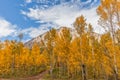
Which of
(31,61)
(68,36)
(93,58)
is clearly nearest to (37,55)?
(31,61)

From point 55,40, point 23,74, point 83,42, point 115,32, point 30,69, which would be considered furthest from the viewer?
point 30,69

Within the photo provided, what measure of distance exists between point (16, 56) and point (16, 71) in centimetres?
466

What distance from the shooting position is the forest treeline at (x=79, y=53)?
20.8 m

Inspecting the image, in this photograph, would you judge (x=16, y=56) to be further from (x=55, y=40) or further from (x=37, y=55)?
(x=55, y=40)

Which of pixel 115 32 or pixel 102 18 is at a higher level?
pixel 102 18

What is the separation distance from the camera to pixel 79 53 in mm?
30531

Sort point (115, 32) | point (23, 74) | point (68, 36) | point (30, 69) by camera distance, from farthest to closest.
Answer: point (30, 69)
point (23, 74)
point (68, 36)
point (115, 32)

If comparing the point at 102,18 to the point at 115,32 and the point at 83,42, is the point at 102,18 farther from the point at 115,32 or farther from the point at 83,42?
the point at 83,42

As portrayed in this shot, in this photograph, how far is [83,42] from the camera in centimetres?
3200

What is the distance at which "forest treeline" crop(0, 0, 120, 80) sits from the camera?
68.2ft

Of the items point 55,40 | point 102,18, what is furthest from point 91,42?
point 102,18

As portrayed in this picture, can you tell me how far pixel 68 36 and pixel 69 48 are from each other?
10.3 ft

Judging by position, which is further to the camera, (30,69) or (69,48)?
(30,69)

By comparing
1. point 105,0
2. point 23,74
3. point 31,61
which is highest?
point 105,0
